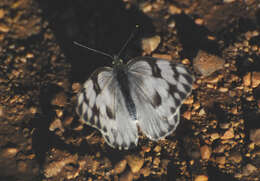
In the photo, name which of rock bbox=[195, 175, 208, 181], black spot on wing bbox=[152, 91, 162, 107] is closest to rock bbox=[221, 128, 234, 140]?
rock bbox=[195, 175, 208, 181]

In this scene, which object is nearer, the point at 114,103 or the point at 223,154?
the point at 114,103

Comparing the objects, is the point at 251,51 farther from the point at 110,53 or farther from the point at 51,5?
the point at 51,5

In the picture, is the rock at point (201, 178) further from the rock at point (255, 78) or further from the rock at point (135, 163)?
the rock at point (255, 78)

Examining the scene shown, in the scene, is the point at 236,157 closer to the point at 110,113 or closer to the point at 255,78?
the point at 255,78

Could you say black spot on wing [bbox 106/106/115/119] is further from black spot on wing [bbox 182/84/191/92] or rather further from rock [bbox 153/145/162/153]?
black spot on wing [bbox 182/84/191/92]

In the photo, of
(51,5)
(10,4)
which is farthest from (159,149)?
(10,4)

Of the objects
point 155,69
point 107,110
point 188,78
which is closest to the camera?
point 188,78

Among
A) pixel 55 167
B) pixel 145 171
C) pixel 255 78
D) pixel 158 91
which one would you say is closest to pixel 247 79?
pixel 255 78
